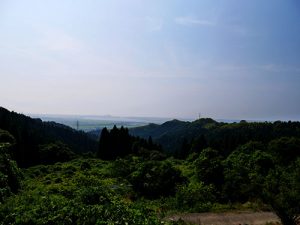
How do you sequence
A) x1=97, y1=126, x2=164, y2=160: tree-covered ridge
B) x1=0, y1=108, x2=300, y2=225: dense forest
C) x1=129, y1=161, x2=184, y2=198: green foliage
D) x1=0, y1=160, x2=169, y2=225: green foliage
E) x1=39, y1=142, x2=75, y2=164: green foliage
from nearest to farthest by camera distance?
x1=0, y1=160, x2=169, y2=225: green foliage, x1=0, y1=108, x2=300, y2=225: dense forest, x1=129, y1=161, x2=184, y2=198: green foliage, x1=39, y1=142, x2=75, y2=164: green foliage, x1=97, y1=126, x2=164, y2=160: tree-covered ridge

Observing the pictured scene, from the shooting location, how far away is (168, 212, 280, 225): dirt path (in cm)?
2430

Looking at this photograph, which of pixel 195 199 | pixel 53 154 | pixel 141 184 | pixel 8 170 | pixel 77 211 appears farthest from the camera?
pixel 53 154

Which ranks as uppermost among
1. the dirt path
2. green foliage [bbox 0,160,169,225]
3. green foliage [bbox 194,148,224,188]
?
green foliage [bbox 0,160,169,225]

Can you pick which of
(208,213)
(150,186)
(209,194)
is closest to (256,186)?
(208,213)

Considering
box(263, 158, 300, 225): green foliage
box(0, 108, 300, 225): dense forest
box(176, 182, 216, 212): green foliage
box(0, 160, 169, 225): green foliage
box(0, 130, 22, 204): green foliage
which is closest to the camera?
box(0, 160, 169, 225): green foliage

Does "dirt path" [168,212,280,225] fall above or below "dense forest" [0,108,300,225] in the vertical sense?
below

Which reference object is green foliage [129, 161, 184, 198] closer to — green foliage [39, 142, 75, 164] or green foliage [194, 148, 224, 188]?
green foliage [194, 148, 224, 188]

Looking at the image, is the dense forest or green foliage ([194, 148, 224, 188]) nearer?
the dense forest

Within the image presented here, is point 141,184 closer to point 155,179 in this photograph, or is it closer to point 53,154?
point 155,179

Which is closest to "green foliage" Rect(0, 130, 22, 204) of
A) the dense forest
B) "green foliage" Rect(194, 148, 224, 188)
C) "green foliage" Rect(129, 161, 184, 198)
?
the dense forest

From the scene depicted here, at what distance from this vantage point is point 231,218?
Answer: 998 inches

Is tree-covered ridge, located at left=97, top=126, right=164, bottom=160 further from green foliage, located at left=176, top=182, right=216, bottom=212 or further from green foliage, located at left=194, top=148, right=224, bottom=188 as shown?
green foliage, located at left=176, top=182, right=216, bottom=212

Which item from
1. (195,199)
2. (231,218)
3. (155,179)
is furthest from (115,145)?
(231,218)

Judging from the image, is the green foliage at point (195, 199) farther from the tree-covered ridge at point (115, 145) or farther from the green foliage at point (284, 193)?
the tree-covered ridge at point (115, 145)
